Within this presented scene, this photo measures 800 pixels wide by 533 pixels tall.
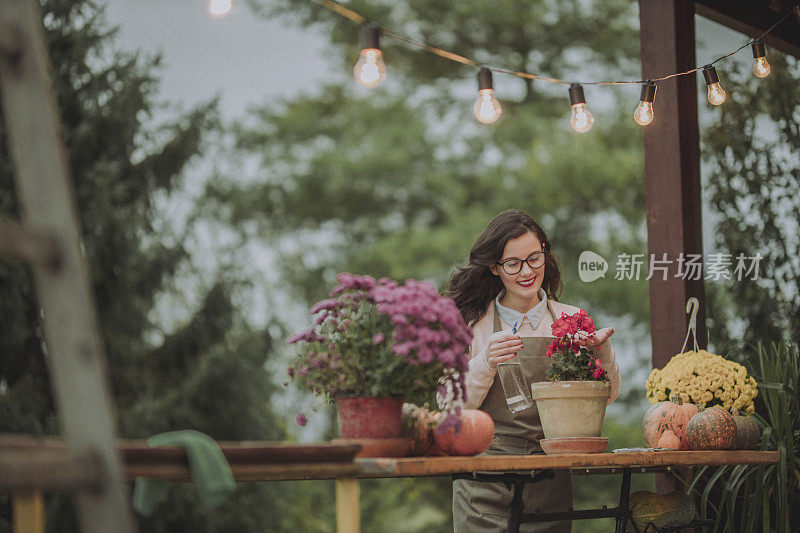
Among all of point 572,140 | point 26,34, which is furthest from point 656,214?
point 572,140

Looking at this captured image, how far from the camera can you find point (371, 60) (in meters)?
2.51

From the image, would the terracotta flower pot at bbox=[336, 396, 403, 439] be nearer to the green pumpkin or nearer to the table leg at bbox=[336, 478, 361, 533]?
the table leg at bbox=[336, 478, 361, 533]

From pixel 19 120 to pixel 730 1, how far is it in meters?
3.81

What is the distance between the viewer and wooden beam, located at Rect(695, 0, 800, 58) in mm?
4164

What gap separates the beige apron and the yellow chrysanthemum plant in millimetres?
445

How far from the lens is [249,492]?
7270mm

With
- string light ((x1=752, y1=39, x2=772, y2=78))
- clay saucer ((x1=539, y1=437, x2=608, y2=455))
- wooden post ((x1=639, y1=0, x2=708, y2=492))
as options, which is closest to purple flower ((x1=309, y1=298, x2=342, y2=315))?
clay saucer ((x1=539, y1=437, x2=608, y2=455))

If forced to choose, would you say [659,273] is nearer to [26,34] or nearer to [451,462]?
[451,462]

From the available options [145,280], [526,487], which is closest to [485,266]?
[526,487]

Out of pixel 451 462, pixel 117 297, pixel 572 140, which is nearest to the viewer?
pixel 451 462

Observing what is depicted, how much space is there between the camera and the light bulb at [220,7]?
2.41m

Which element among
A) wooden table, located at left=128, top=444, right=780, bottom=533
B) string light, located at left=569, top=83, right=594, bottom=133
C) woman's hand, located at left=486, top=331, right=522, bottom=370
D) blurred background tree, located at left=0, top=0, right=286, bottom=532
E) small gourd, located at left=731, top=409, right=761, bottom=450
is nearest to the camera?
wooden table, located at left=128, top=444, right=780, bottom=533

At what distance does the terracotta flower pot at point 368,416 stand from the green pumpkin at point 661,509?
138cm
